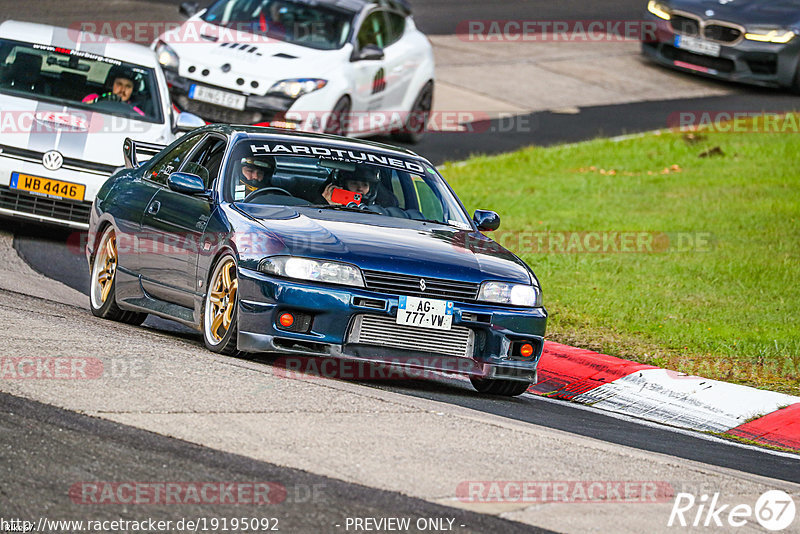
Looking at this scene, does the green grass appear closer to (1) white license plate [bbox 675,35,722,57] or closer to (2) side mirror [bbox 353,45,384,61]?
(2) side mirror [bbox 353,45,384,61]

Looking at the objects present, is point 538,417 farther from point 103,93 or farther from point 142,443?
point 103,93

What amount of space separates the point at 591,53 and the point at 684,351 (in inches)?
637

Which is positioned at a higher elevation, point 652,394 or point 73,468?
point 73,468

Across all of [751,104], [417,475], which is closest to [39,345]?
[417,475]

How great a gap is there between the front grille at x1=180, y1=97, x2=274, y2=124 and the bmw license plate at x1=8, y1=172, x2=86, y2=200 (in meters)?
3.53

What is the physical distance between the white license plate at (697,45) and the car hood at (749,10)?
58 cm

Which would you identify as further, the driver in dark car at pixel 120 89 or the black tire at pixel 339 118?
the black tire at pixel 339 118

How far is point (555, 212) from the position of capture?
15578 millimetres

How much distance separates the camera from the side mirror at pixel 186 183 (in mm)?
8898

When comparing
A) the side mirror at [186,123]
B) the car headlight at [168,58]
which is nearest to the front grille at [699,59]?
the car headlight at [168,58]

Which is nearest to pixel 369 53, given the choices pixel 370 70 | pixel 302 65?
pixel 370 70

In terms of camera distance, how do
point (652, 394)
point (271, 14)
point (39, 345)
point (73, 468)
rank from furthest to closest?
point (271, 14) < point (652, 394) < point (39, 345) < point (73, 468)

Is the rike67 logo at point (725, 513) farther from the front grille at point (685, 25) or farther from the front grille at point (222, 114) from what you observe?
the front grille at point (685, 25)

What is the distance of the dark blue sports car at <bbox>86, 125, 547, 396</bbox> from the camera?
7.96 metres
